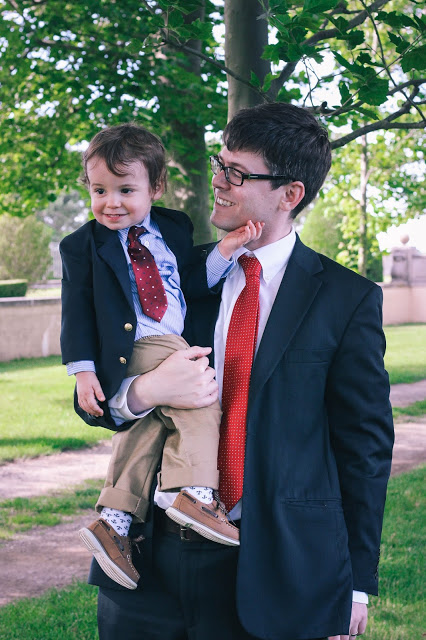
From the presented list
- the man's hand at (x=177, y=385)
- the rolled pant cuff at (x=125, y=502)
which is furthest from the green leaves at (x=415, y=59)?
the rolled pant cuff at (x=125, y=502)

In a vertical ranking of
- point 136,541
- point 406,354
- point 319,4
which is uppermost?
point 319,4

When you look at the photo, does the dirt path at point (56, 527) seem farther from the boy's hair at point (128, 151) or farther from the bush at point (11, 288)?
the bush at point (11, 288)

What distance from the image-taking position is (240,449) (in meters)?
2.32

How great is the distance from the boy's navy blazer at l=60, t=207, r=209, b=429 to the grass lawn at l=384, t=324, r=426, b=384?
11379 mm

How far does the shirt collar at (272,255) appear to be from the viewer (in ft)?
8.26

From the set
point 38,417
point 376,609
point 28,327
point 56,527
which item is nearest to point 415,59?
point 376,609

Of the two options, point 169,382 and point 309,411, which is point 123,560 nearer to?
point 169,382

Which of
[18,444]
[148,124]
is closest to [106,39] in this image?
[148,124]

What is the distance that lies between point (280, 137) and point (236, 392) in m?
0.77

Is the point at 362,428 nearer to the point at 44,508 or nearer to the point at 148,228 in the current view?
the point at 148,228

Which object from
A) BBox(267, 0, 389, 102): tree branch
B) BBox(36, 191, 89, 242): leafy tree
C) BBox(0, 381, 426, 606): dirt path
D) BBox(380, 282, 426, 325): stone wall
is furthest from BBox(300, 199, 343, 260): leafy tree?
BBox(36, 191, 89, 242): leafy tree

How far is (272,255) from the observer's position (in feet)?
8.27

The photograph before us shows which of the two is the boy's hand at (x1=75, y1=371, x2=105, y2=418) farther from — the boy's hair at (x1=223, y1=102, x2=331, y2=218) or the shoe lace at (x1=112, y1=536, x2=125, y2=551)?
the boy's hair at (x1=223, y1=102, x2=331, y2=218)

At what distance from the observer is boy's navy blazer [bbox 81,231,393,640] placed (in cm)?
224
